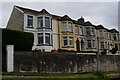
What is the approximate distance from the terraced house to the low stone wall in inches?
279

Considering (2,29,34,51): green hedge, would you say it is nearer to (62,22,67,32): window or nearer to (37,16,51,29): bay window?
(37,16,51,29): bay window

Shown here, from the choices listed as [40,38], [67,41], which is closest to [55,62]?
[40,38]

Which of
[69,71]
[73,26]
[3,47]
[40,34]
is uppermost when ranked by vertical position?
[73,26]

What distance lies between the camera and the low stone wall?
18469mm

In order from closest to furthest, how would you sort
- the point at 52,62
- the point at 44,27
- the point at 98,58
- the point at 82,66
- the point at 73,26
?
the point at 52,62, the point at 82,66, the point at 98,58, the point at 44,27, the point at 73,26

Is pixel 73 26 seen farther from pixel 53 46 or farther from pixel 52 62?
pixel 52 62

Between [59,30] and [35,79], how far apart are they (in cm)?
1954

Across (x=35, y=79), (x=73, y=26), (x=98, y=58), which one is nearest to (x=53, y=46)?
(x=73, y=26)

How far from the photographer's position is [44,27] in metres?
29.2

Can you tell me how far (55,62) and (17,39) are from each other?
5.69m

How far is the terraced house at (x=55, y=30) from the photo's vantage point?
2884 centimetres

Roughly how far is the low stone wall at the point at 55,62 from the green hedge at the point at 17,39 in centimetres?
164

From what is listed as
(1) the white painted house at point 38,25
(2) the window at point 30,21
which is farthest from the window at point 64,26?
(2) the window at point 30,21

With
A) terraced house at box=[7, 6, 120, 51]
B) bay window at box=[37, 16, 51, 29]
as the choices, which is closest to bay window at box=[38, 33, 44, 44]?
terraced house at box=[7, 6, 120, 51]
